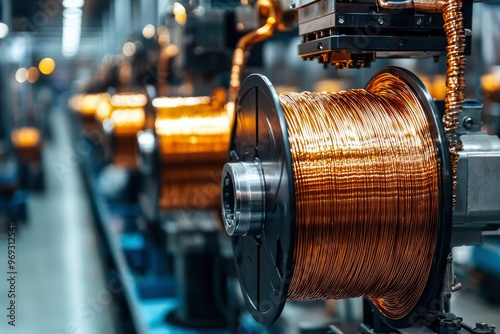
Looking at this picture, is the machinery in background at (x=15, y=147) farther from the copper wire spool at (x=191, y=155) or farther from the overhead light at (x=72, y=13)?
the copper wire spool at (x=191, y=155)

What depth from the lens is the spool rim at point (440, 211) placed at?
120 centimetres

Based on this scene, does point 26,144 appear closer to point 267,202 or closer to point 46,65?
point 267,202

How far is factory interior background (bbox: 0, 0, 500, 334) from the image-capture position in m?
1.27

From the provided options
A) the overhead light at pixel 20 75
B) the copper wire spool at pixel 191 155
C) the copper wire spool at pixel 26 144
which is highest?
the overhead light at pixel 20 75

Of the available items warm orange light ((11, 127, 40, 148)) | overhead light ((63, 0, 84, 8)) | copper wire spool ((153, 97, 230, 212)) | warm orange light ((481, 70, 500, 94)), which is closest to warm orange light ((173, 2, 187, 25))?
copper wire spool ((153, 97, 230, 212))

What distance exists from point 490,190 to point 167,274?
2893 millimetres

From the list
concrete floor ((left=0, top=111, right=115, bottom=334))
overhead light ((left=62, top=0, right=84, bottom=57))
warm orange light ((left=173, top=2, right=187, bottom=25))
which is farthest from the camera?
overhead light ((left=62, top=0, right=84, bottom=57))

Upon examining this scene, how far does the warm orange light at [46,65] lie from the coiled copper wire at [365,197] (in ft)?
70.6

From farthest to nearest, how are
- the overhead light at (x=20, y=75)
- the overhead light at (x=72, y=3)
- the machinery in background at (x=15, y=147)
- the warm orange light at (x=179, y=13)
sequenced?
the overhead light at (x=72, y=3) → the overhead light at (x=20, y=75) → the machinery in background at (x=15, y=147) → the warm orange light at (x=179, y=13)

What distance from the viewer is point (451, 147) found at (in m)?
1.25

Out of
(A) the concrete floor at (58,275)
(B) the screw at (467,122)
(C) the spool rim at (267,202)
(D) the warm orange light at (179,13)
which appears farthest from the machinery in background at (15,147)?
(B) the screw at (467,122)

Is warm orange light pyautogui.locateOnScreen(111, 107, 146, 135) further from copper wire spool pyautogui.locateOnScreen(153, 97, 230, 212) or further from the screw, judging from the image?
the screw

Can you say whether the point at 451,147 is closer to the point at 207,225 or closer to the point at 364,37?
the point at 364,37

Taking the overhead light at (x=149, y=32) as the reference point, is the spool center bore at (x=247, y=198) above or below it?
below
